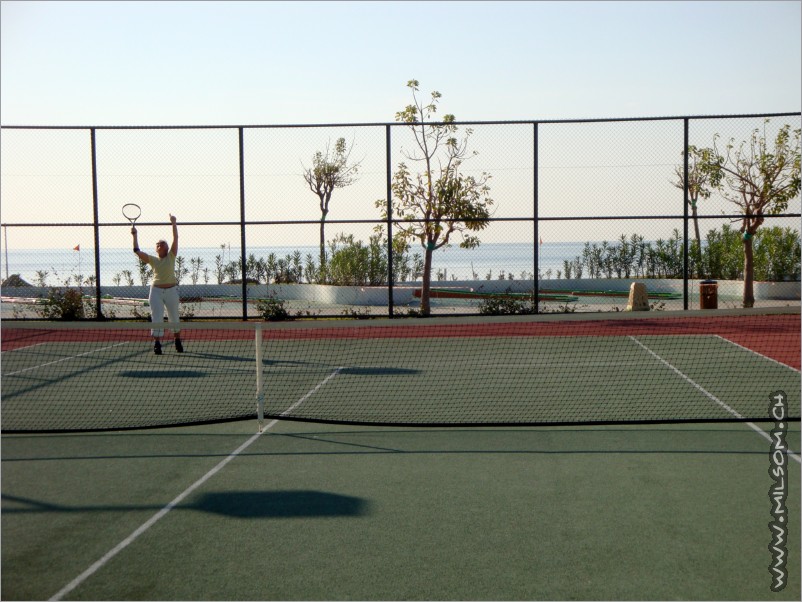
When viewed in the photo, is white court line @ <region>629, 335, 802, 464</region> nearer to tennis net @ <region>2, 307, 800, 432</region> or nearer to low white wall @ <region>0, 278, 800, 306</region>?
tennis net @ <region>2, 307, 800, 432</region>

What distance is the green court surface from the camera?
15.5ft

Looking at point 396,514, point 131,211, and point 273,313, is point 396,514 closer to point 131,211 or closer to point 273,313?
point 131,211

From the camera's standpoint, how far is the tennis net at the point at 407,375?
894 cm

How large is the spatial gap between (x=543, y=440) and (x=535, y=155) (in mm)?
10922

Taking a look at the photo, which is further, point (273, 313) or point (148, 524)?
point (273, 313)

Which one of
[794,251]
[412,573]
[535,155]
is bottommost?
[412,573]

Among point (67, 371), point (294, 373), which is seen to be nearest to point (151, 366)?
point (67, 371)

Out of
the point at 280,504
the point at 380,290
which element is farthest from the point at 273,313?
the point at 280,504

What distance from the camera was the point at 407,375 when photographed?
38.2 ft

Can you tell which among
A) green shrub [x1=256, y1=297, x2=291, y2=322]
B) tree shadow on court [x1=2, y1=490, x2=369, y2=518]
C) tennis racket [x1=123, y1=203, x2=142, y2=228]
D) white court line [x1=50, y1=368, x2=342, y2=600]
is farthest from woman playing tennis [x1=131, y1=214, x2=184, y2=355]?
tree shadow on court [x1=2, y1=490, x2=369, y2=518]

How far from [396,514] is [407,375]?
5826mm

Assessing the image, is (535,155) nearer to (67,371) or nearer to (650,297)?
(650,297)

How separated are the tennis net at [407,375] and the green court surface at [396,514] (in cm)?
79

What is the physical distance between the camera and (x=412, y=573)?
4836mm
